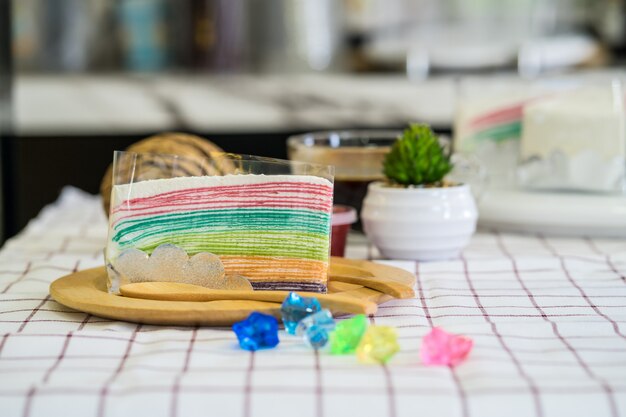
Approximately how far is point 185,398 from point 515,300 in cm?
36

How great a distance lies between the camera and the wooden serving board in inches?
27.7

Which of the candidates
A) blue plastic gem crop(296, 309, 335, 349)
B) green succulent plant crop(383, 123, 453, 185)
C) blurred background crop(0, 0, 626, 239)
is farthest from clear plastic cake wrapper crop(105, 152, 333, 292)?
blurred background crop(0, 0, 626, 239)

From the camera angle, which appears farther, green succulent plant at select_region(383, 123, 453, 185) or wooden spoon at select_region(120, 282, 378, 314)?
green succulent plant at select_region(383, 123, 453, 185)

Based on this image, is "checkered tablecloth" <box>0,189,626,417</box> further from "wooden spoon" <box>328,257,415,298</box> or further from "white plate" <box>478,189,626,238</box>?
"white plate" <box>478,189,626,238</box>

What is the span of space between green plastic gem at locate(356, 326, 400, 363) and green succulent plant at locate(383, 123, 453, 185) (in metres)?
0.38

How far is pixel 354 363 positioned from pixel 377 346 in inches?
0.8

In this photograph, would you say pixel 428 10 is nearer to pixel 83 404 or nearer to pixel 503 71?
pixel 503 71

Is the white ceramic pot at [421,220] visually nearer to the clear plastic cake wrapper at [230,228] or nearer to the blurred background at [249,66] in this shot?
the clear plastic cake wrapper at [230,228]

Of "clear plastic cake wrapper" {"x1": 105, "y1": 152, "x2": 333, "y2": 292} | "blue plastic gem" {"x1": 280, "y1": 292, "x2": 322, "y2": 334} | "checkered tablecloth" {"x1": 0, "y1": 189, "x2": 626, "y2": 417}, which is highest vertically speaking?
"clear plastic cake wrapper" {"x1": 105, "y1": 152, "x2": 333, "y2": 292}

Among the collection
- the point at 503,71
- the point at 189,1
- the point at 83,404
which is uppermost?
the point at 189,1

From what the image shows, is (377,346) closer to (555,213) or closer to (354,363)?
(354,363)

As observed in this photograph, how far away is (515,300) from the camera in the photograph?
0.81m

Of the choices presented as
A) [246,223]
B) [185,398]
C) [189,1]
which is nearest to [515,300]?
[246,223]

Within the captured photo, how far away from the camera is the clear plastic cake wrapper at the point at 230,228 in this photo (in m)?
0.76
